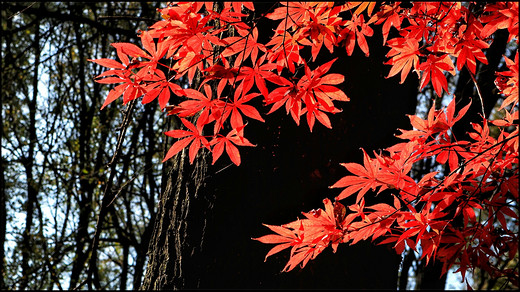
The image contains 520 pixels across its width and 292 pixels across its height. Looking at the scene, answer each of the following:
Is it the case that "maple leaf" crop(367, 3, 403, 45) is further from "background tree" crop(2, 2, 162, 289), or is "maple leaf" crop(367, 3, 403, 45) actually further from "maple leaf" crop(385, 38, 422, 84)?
"background tree" crop(2, 2, 162, 289)

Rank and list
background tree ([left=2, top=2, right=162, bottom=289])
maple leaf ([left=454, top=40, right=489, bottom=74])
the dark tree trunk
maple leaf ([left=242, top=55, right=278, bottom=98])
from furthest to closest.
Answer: background tree ([left=2, top=2, right=162, bottom=289]), the dark tree trunk, maple leaf ([left=454, top=40, right=489, bottom=74]), maple leaf ([left=242, top=55, right=278, bottom=98])

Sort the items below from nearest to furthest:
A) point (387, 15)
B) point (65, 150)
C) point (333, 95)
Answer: point (333, 95) < point (387, 15) < point (65, 150)

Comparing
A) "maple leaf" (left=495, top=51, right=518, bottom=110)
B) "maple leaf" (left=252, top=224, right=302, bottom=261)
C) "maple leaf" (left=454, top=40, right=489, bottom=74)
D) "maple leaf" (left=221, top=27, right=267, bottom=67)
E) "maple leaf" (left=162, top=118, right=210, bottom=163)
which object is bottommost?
"maple leaf" (left=252, top=224, right=302, bottom=261)

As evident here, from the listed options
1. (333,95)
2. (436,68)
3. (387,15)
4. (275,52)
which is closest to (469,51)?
(436,68)

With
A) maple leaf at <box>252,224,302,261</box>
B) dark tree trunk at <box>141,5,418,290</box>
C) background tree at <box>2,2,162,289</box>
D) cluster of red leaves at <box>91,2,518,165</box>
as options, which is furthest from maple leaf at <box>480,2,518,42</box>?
background tree at <box>2,2,162,289</box>

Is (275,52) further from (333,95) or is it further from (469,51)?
(469,51)

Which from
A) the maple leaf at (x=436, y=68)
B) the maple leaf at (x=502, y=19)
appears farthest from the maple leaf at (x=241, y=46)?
the maple leaf at (x=502, y=19)

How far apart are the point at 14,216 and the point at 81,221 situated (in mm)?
1077

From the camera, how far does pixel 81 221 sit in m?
5.06

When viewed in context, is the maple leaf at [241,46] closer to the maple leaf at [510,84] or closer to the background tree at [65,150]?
the maple leaf at [510,84]

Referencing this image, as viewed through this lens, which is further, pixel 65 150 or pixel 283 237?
pixel 65 150

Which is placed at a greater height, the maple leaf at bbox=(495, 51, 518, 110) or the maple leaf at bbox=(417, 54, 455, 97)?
the maple leaf at bbox=(417, 54, 455, 97)

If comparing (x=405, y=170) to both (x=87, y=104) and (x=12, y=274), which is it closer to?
(x=87, y=104)

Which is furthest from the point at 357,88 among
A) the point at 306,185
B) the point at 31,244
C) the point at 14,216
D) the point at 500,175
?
the point at 14,216
